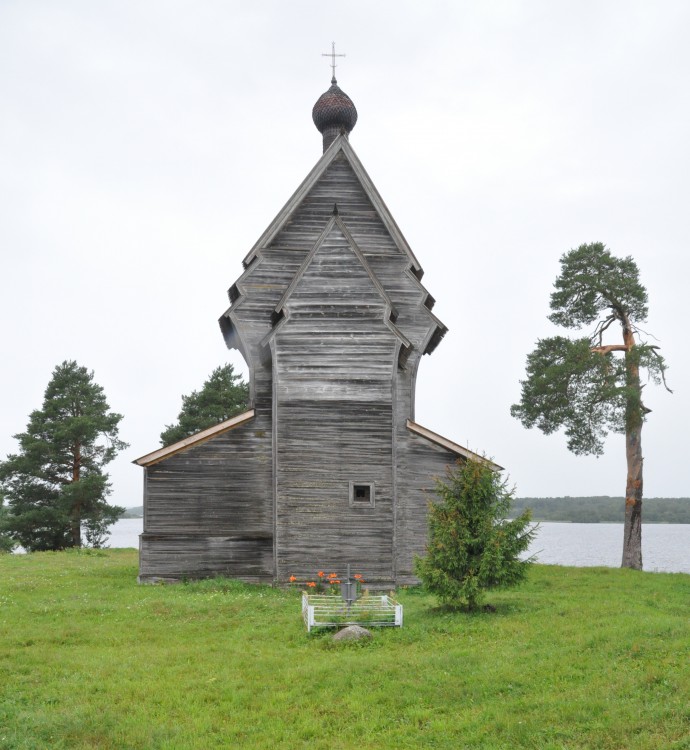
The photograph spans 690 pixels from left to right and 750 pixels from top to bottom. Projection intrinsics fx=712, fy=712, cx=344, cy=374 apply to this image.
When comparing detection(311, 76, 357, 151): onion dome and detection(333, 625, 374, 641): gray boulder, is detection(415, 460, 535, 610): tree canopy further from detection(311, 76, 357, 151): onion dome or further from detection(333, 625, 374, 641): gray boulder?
detection(311, 76, 357, 151): onion dome

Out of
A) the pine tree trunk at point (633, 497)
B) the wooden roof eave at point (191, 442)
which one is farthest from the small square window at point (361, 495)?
the pine tree trunk at point (633, 497)

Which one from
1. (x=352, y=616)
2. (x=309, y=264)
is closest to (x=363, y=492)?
(x=352, y=616)

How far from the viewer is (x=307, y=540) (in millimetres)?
19531

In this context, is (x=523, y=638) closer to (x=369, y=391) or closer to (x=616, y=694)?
(x=616, y=694)

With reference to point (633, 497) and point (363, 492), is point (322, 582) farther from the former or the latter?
point (633, 497)

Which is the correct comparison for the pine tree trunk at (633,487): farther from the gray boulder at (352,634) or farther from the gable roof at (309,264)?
the gray boulder at (352,634)

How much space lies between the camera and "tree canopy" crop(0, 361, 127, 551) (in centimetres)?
3975

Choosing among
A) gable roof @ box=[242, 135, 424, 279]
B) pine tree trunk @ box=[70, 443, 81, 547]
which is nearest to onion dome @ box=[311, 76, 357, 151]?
gable roof @ box=[242, 135, 424, 279]

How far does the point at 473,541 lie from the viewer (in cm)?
1520

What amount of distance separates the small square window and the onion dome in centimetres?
1323

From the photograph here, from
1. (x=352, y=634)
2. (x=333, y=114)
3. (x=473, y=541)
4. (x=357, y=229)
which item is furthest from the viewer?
(x=333, y=114)

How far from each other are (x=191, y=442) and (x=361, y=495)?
5.04 metres

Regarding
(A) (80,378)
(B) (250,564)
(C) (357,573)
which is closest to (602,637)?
(C) (357,573)

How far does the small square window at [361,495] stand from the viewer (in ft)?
64.6
